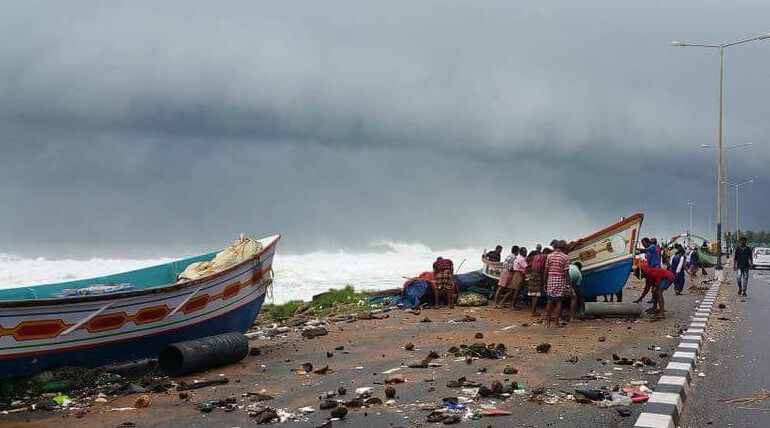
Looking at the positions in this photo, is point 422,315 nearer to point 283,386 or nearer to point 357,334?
point 357,334

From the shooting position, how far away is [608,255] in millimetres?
17109

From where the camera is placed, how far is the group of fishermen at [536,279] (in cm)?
1485

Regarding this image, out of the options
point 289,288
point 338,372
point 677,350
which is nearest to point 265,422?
point 338,372

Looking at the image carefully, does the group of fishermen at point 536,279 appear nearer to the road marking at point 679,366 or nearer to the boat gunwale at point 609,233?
the boat gunwale at point 609,233

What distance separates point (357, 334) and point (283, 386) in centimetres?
533

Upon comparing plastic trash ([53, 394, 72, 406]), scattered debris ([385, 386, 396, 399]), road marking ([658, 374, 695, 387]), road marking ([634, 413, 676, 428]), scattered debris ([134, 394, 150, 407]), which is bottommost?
plastic trash ([53, 394, 72, 406])

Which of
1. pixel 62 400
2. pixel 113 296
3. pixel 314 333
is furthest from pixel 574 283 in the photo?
pixel 62 400

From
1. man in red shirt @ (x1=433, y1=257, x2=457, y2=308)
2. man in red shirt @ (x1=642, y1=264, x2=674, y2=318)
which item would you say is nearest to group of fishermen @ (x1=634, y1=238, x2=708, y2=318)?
man in red shirt @ (x1=642, y1=264, x2=674, y2=318)

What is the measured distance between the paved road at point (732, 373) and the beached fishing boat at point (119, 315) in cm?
Answer: 774

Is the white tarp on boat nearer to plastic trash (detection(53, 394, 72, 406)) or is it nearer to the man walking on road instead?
plastic trash (detection(53, 394, 72, 406))

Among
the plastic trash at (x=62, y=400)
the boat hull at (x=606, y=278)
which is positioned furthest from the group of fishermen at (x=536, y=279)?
the plastic trash at (x=62, y=400)

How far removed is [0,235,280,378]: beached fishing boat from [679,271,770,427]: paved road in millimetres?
7738

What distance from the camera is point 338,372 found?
998 cm

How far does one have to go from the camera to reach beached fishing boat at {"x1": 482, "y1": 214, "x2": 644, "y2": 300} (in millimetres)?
Result: 16672
